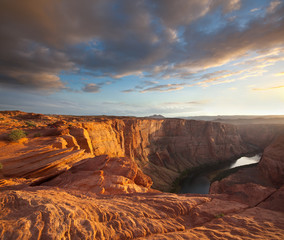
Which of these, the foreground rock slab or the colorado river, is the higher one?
the foreground rock slab

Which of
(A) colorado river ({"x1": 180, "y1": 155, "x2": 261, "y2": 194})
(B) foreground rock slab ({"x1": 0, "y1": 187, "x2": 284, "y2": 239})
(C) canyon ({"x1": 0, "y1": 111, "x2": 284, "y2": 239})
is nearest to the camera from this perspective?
(B) foreground rock slab ({"x1": 0, "y1": 187, "x2": 284, "y2": 239})

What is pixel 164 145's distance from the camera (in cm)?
5612

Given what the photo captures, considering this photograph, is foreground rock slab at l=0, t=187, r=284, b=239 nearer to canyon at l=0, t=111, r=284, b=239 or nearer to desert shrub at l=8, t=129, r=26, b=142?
canyon at l=0, t=111, r=284, b=239

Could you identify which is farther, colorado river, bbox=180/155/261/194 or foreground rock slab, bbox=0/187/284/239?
colorado river, bbox=180/155/261/194

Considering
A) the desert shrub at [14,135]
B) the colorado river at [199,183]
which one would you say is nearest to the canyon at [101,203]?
the desert shrub at [14,135]

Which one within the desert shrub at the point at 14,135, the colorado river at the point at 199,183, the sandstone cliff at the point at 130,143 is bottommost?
the colorado river at the point at 199,183

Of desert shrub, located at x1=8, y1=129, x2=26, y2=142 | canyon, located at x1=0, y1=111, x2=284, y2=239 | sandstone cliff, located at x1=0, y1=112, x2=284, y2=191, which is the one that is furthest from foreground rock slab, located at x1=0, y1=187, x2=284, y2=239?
desert shrub, located at x1=8, y1=129, x2=26, y2=142

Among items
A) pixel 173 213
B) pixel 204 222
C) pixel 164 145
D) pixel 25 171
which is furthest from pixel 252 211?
pixel 164 145

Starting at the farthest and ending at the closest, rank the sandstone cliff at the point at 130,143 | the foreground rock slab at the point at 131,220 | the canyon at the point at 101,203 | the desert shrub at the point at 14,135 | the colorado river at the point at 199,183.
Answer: the colorado river at the point at 199,183 < the desert shrub at the point at 14,135 < the sandstone cliff at the point at 130,143 < the canyon at the point at 101,203 < the foreground rock slab at the point at 131,220

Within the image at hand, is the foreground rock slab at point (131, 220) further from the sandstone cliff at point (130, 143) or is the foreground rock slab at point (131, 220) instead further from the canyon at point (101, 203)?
the sandstone cliff at point (130, 143)

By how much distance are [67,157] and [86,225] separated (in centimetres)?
805

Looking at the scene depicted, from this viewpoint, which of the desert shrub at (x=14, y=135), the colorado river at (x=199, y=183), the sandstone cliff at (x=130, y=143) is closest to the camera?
the sandstone cliff at (x=130, y=143)

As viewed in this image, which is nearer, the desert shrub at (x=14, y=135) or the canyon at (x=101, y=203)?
the canyon at (x=101, y=203)

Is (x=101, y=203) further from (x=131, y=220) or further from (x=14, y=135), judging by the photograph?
(x=14, y=135)
